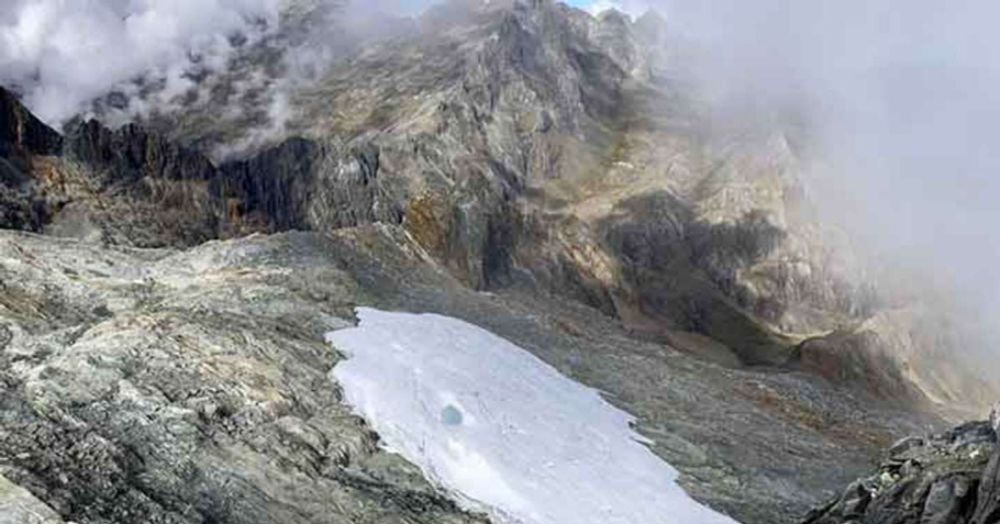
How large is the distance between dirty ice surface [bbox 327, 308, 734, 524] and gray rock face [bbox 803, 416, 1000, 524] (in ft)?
19.0

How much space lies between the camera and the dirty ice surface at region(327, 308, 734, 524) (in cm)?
3578

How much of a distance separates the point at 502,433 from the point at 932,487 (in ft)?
47.9

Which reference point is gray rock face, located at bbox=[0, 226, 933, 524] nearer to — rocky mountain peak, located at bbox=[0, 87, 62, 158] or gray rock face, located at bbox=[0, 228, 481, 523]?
gray rock face, located at bbox=[0, 228, 481, 523]

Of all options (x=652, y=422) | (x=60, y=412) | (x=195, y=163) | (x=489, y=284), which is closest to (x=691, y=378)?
(x=652, y=422)

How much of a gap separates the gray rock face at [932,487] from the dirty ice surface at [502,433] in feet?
19.0

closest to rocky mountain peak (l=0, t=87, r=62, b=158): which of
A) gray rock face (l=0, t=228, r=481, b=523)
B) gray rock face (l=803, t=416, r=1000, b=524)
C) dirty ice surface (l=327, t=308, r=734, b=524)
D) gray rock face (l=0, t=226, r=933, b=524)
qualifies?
gray rock face (l=0, t=226, r=933, b=524)

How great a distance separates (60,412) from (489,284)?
155 m

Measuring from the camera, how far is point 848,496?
34.5 metres

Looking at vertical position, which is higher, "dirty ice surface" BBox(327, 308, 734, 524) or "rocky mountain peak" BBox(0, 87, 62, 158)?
"rocky mountain peak" BBox(0, 87, 62, 158)

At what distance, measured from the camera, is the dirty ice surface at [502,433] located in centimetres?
3578

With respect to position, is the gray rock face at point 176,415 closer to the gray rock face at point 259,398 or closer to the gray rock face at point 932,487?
the gray rock face at point 259,398

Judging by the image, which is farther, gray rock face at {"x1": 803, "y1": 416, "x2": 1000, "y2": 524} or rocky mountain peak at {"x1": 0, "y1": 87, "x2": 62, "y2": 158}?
rocky mountain peak at {"x1": 0, "y1": 87, "x2": 62, "y2": 158}

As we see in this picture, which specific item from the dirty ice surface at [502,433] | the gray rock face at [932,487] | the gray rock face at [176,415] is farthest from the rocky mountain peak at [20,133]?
the gray rock face at [932,487]

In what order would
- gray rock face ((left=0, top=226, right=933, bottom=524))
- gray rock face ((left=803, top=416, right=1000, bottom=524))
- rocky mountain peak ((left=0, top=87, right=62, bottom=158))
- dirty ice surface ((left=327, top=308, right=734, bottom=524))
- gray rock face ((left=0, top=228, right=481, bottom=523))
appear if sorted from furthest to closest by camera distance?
rocky mountain peak ((left=0, top=87, right=62, bottom=158)) < dirty ice surface ((left=327, top=308, right=734, bottom=524)) < gray rock face ((left=803, top=416, right=1000, bottom=524)) < gray rock face ((left=0, top=226, right=933, bottom=524)) < gray rock face ((left=0, top=228, right=481, bottom=523))
